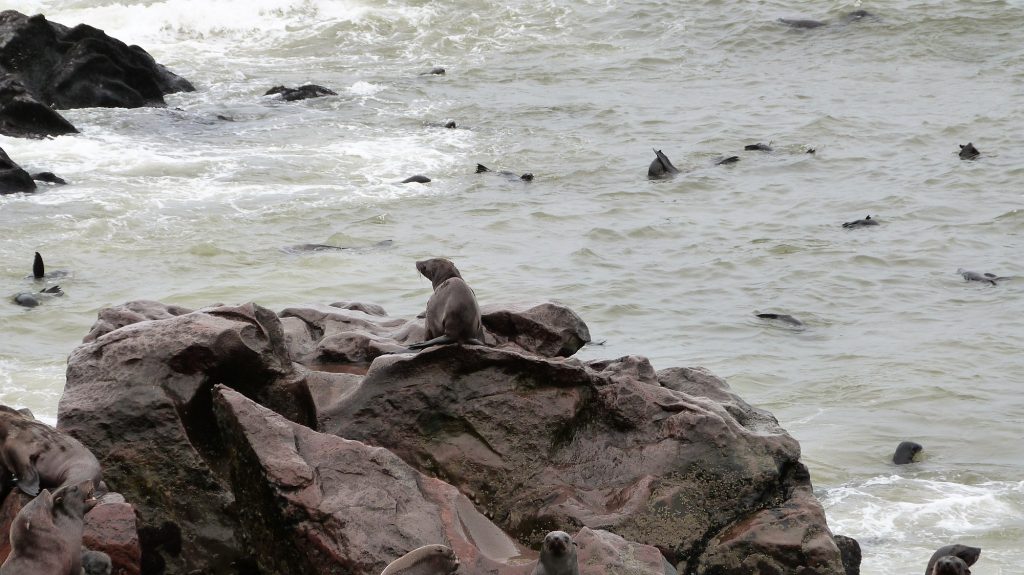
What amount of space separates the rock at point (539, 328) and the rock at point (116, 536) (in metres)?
3.41

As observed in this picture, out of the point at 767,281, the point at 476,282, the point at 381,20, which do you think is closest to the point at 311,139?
the point at 476,282

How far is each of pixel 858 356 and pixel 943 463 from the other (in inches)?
117

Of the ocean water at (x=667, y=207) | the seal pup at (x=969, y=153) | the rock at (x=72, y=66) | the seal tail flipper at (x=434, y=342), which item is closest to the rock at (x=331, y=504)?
the seal tail flipper at (x=434, y=342)

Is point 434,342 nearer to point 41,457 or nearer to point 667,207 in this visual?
point 41,457

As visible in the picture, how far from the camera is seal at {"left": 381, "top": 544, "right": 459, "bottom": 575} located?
5.77 meters

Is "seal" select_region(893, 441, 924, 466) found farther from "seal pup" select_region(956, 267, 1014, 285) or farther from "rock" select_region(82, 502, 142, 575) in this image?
"rock" select_region(82, 502, 142, 575)

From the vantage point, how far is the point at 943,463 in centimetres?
1087

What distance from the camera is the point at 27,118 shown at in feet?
74.7

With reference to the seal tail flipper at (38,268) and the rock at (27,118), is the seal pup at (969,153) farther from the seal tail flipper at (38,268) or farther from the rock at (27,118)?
the rock at (27,118)

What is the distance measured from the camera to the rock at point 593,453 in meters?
7.00

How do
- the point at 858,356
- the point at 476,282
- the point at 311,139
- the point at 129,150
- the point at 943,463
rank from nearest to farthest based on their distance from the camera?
1. the point at 943,463
2. the point at 858,356
3. the point at 476,282
4. the point at 129,150
5. the point at 311,139

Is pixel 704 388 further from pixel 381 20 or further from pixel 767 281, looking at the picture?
pixel 381 20

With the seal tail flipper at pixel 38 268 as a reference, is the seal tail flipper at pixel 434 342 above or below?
above

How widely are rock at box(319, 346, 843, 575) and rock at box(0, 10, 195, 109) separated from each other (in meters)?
20.1
